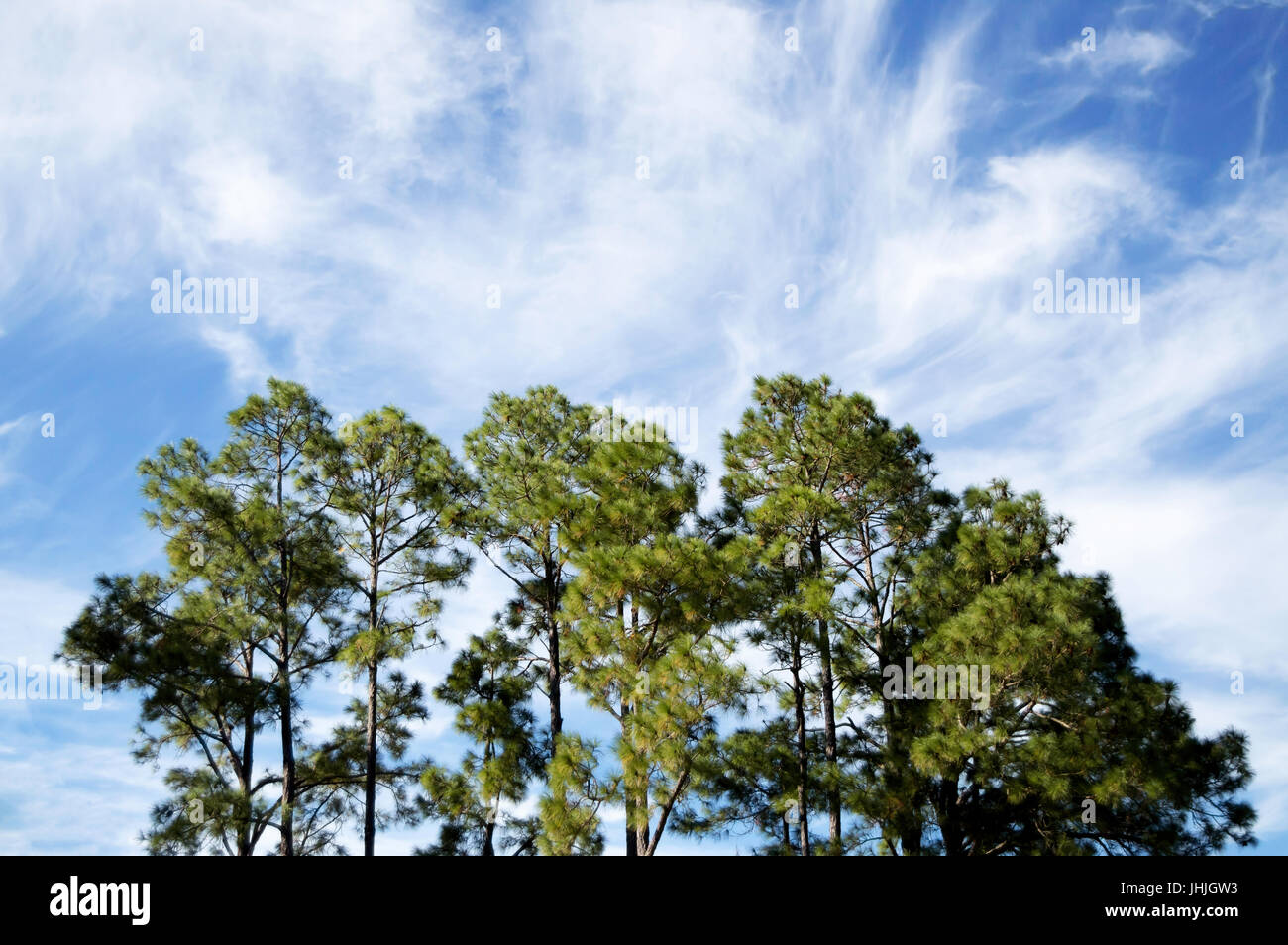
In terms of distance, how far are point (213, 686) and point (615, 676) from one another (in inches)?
198

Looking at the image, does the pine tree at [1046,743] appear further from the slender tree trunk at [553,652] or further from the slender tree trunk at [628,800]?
the slender tree trunk at [553,652]

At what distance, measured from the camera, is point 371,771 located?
12312 mm

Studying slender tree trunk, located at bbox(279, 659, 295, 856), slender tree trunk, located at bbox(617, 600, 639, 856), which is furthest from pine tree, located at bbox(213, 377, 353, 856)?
slender tree trunk, located at bbox(617, 600, 639, 856)

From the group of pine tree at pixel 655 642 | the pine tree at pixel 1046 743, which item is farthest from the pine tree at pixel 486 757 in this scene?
the pine tree at pixel 1046 743

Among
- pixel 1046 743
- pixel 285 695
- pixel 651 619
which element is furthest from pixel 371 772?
pixel 1046 743

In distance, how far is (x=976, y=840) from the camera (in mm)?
11859

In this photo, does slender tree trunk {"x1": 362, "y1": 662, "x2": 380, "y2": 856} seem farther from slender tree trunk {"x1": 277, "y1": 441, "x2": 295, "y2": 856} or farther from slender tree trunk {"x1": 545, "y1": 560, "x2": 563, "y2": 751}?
slender tree trunk {"x1": 545, "y1": 560, "x2": 563, "y2": 751}

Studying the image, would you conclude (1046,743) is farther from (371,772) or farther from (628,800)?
(371,772)

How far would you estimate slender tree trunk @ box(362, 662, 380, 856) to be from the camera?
1208cm

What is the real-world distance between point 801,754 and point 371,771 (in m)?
5.44

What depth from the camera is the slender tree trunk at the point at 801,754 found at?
11195mm

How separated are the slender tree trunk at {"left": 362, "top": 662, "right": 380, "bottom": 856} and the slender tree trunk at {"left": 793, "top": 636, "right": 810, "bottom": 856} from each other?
5272mm

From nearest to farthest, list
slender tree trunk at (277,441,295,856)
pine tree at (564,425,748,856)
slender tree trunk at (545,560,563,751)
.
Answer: pine tree at (564,425,748,856) → slender tree trunk at (277,441,295,856) → slender tree trunk at (545,560,563,751)
